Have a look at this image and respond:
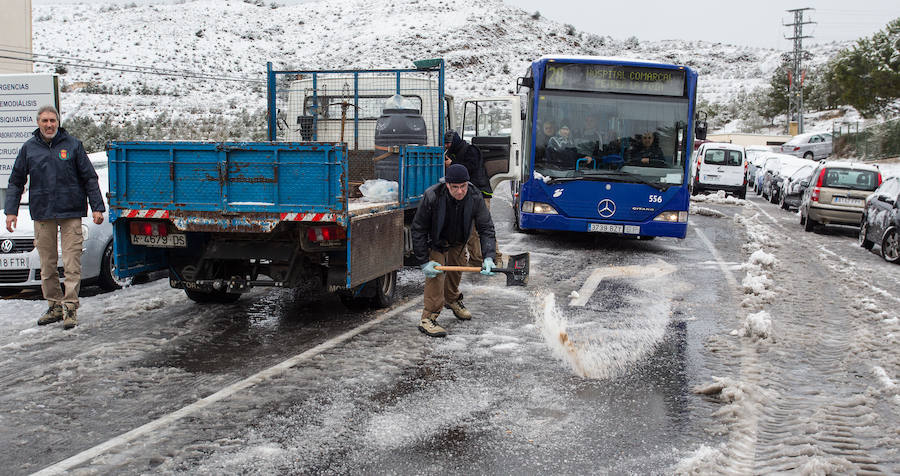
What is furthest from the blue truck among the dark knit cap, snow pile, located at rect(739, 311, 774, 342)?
snow pile, located at rect(739, 311, 774, 342)

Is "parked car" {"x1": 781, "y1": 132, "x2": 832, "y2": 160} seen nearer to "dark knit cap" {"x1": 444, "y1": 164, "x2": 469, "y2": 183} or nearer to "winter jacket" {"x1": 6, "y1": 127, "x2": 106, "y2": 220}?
"dark knit cap" {"x1": 444, "y1": 164, "x2": 469, "y2": 183}

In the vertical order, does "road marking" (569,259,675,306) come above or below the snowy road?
above

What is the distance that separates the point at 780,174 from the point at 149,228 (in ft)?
79.8

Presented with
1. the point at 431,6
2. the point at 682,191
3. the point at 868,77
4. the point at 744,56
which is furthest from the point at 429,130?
the point at 744,56

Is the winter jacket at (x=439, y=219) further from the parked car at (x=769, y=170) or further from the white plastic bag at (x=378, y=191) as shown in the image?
the parked car at (x=769, y=170)

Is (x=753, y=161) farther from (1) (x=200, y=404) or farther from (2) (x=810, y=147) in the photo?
(1) (x=200, y=404)

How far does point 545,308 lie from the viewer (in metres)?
7.96

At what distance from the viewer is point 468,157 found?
1020cm

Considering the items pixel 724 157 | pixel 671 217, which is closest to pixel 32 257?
pixel 671 217

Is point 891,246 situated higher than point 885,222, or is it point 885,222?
point 885,222

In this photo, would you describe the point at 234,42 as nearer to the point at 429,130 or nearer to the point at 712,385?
the point at 429,130

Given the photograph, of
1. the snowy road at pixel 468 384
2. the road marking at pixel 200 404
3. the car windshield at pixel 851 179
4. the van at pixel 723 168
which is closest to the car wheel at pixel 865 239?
the car windshield at pixel 851 179

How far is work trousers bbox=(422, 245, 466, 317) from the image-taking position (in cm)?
686

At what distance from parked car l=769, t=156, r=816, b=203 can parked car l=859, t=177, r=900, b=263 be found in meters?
11.1
